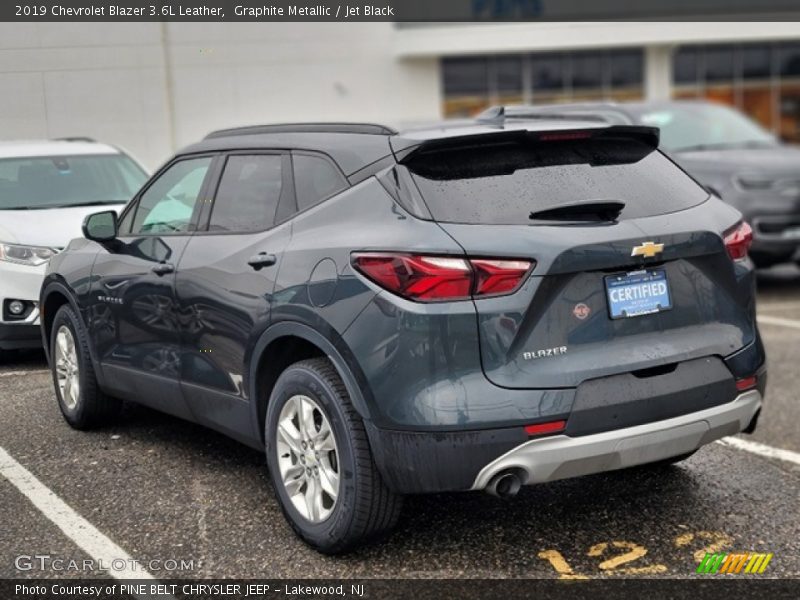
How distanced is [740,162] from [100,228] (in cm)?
730

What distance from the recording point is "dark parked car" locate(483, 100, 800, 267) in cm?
1023

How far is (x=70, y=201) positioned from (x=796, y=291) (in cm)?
734

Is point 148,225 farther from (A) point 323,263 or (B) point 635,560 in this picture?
(B) point 635,560

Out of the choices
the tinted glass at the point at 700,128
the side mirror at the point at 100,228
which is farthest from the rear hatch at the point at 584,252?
the tinted glass at the point at 700,128

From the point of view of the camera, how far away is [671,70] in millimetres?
26391

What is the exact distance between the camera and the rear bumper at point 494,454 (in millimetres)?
3525

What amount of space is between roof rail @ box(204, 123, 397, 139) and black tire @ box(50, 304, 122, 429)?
1.24 meters

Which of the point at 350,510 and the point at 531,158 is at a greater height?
the point at 531,158

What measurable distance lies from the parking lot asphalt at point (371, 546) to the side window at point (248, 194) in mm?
1186

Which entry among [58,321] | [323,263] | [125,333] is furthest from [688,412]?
[58,321]

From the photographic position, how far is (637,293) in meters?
3.78

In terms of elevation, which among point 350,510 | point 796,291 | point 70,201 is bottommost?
point 796,291

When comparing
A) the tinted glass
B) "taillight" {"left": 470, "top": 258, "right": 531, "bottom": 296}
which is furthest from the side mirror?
the tinted glass

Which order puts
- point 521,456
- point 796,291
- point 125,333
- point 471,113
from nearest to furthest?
point 521,456 < point 125,333 < point 796,291 < point 471,113
